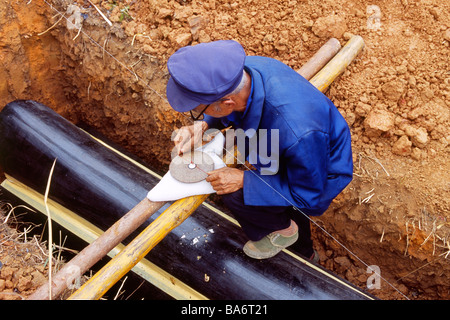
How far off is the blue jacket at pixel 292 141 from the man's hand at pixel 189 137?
0.81 feet

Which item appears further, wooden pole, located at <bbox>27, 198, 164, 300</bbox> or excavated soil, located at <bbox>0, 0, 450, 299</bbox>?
excavated soil, located at <bbox>0, 0, 450, 299</bbox>

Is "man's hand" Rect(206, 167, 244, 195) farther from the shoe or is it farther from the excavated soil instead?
the excavated soil

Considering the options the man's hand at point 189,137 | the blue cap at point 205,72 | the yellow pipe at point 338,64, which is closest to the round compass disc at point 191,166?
the man's hand at point 189,137

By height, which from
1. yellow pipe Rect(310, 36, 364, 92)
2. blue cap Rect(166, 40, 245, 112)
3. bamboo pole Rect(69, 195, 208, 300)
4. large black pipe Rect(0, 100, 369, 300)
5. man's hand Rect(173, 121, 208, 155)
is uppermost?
blue cap Rect(166, 40, 245, 112)

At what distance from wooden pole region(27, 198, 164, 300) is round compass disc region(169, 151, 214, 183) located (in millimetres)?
216

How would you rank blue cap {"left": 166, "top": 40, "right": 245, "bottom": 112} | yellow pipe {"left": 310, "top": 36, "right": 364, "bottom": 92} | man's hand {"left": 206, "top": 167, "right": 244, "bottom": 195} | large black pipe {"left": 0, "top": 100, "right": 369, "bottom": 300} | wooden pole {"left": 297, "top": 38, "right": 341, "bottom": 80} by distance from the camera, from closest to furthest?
blue cap {"left": 166, "top": 40, "right": 245, "bottom": 112} → man's hand {"left": 206, "top": 167, "right": 244, "bottom": 195} → large black pipe {"left": 0, "top": 100, "right": 369, "bottom": 300} → yellow pipe {"left": 310, "top": 36, "right": 364, "bottom": 92} → wooden pole {"left": 297, "top": 38, "right": 341, "bottom": 80}

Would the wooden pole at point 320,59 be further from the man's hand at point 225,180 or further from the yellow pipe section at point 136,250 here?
the yellow pipe section at point 136,250

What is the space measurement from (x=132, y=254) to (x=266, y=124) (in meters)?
0.96

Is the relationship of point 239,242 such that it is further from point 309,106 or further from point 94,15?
point 94,15

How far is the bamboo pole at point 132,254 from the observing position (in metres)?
1.82

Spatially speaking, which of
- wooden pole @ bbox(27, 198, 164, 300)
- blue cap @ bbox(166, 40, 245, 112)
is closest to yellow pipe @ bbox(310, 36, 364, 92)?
blue cap @ bbox(166, 40, 245, 112)

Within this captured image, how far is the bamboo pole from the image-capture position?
1823 millimetres

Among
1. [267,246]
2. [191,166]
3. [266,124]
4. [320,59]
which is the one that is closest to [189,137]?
[191,166]
